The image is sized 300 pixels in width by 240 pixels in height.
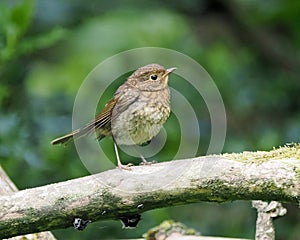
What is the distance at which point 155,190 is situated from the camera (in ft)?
8.46

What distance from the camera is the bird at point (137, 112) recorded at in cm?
329

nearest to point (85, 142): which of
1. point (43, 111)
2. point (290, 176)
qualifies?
point (43, 111)

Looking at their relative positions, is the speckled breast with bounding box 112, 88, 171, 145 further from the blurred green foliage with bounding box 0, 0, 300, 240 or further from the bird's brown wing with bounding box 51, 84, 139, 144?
the blurred green foliage with bounding box 0, 0, 300, 240

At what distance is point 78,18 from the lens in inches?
236

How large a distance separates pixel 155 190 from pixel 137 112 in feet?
2.58

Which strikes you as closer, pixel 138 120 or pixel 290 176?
pixel 290 176

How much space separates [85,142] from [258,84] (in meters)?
1.69

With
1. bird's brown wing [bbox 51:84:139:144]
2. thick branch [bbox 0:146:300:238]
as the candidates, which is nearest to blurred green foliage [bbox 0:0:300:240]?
bird's brown wing [bbox 51:84:139:144]

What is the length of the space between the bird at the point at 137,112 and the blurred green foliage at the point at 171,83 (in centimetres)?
99

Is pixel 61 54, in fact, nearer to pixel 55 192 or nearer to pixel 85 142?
pixel 85 142

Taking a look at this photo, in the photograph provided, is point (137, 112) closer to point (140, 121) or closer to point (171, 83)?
point (140, 121)

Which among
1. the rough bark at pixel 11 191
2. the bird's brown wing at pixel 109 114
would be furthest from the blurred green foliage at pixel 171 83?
the rough bark at pixel 11 191

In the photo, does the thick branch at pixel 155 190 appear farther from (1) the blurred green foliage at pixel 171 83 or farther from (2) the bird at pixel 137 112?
(1) the blurred green foliage at pixel 171 83

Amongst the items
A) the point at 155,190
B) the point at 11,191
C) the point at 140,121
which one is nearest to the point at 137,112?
the point at 140,121
